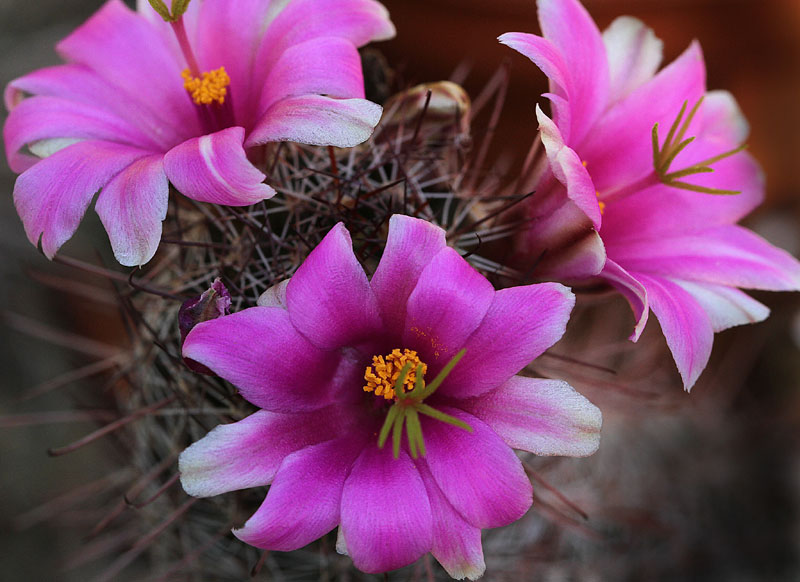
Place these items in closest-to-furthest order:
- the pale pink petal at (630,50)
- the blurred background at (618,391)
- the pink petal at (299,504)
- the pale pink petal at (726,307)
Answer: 1. the pink petal at (299,504)
2. the pale pink petal at (726,307)
3. the pale pink petal at (630,50)
4. the blurred background at (618,391)

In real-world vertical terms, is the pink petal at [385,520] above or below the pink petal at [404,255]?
below

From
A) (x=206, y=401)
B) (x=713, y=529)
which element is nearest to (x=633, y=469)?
(x=713, y=529)

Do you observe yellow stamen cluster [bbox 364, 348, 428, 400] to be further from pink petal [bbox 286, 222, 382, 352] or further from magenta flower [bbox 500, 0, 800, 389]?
magenta flower [bbox 500, 0, 800, 389]

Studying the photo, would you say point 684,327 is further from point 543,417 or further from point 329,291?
point 329,291

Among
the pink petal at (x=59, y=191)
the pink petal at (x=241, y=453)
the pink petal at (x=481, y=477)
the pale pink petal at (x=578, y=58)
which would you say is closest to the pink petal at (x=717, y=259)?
the pale pink petal at (x=578, y=58)

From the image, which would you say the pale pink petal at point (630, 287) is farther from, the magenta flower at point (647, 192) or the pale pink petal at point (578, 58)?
the pale pink petal at point (578, 58)

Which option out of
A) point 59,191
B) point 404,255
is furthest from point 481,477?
point 59,191

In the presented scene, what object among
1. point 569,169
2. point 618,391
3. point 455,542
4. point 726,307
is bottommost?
point 618,391
